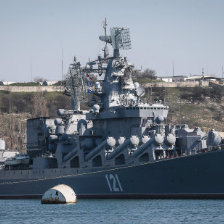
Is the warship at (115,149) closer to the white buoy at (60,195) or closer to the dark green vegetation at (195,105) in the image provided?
the white buoy at (60,195)

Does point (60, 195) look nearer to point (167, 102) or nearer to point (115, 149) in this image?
point (115, 149)

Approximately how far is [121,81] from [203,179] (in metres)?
10.1

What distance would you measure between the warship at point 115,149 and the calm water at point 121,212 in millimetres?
1533

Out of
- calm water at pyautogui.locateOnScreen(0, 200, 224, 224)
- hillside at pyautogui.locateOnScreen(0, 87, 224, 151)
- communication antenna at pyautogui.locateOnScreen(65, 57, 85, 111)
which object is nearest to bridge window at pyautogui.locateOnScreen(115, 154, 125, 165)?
calm water at pyautogui.locateOnScreen(0, 200, 224, 224)

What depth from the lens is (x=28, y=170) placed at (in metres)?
51.1

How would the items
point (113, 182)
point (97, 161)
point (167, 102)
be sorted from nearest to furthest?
point (113, 182), point (97, 161), point (167, 102)

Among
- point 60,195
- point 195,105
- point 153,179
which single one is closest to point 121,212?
point 60,195

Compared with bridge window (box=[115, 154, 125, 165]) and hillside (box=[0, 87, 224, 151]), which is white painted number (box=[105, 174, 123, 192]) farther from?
hillside (box=[0, 87, 224, 151])

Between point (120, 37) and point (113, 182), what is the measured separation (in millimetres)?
9885

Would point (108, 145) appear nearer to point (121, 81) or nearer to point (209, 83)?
point (121, 81)

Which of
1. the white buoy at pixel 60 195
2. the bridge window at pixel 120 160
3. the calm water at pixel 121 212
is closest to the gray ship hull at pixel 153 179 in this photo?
the bridge window at pixel 120 160

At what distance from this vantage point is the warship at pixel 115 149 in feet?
139

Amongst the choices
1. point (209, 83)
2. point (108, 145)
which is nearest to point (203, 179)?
point (108, 145)

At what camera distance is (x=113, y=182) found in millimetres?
45156
